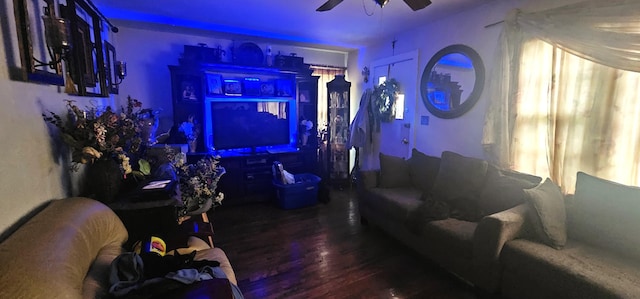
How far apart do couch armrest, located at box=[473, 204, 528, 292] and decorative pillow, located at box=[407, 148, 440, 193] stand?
0.90 m

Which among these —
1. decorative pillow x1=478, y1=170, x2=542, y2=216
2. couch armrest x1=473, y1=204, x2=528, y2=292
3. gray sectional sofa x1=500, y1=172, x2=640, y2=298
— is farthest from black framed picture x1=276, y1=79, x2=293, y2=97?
gray sectional sofa x1=500, y1=172, x2=640, y2=298

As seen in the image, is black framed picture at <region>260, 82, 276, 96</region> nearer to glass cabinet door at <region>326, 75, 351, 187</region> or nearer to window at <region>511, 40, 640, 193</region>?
glass cabinet door at <region>326, 75, 351, 187</region>

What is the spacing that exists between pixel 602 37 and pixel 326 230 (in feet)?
9.11

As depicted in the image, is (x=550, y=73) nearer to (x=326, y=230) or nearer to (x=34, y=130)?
(x=326, y=230)

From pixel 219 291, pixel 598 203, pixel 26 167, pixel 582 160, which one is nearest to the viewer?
pixel 219 291

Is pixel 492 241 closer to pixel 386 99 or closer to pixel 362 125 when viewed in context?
pixel 386 99

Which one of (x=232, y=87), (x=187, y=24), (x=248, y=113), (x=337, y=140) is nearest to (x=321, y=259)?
(x=248, y=113)

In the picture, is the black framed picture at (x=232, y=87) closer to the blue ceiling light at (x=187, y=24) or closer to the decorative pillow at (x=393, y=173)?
the blue ceiling light at (x=187, y=24)

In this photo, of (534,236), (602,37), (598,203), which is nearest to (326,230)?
(534,236)

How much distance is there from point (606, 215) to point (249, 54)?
4.00m

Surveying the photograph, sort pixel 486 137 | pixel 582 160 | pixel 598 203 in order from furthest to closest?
pixel 486 137 → pixel 582 160 → pixel 598 203

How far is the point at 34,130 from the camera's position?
4.47ft

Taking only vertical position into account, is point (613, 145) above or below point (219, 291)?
above

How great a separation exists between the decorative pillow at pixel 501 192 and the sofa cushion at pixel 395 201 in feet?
1.82
